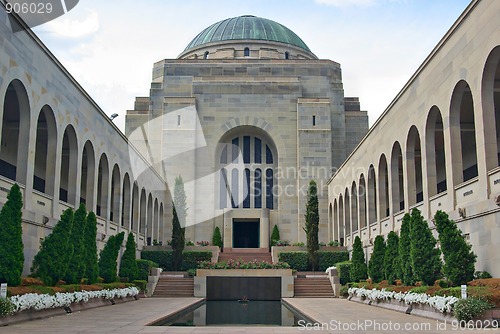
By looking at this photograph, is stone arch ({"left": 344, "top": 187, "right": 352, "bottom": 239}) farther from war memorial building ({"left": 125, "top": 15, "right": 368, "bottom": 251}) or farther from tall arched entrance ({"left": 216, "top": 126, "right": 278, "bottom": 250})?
tall arched entrance ({"left": 216, "top": 126, "right": 278, "bottom": 250})

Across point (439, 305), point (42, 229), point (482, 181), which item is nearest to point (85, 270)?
point (42, 229)

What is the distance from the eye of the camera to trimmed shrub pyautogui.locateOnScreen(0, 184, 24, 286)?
14508 millimetres

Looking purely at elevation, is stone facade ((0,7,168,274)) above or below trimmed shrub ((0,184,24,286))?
above

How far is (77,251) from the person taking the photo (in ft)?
62.5

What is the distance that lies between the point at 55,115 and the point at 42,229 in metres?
4.50

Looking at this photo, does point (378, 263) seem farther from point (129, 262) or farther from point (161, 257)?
point (161, 257)

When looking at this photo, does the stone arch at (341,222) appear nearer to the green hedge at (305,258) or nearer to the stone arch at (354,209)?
the stone arch at (354,209)

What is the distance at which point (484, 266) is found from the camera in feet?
52.4

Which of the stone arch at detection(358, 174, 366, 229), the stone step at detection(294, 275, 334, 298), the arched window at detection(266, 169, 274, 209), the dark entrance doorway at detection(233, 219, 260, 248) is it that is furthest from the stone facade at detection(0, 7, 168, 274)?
the stone arch at detection(358, 174, 366, 229)

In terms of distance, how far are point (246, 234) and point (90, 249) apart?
90.1ft

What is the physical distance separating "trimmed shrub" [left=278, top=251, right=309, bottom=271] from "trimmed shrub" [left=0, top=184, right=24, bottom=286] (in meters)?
20.1

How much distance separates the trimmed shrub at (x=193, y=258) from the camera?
111 ft

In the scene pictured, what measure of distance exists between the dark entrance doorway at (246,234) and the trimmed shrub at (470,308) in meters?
34.2
